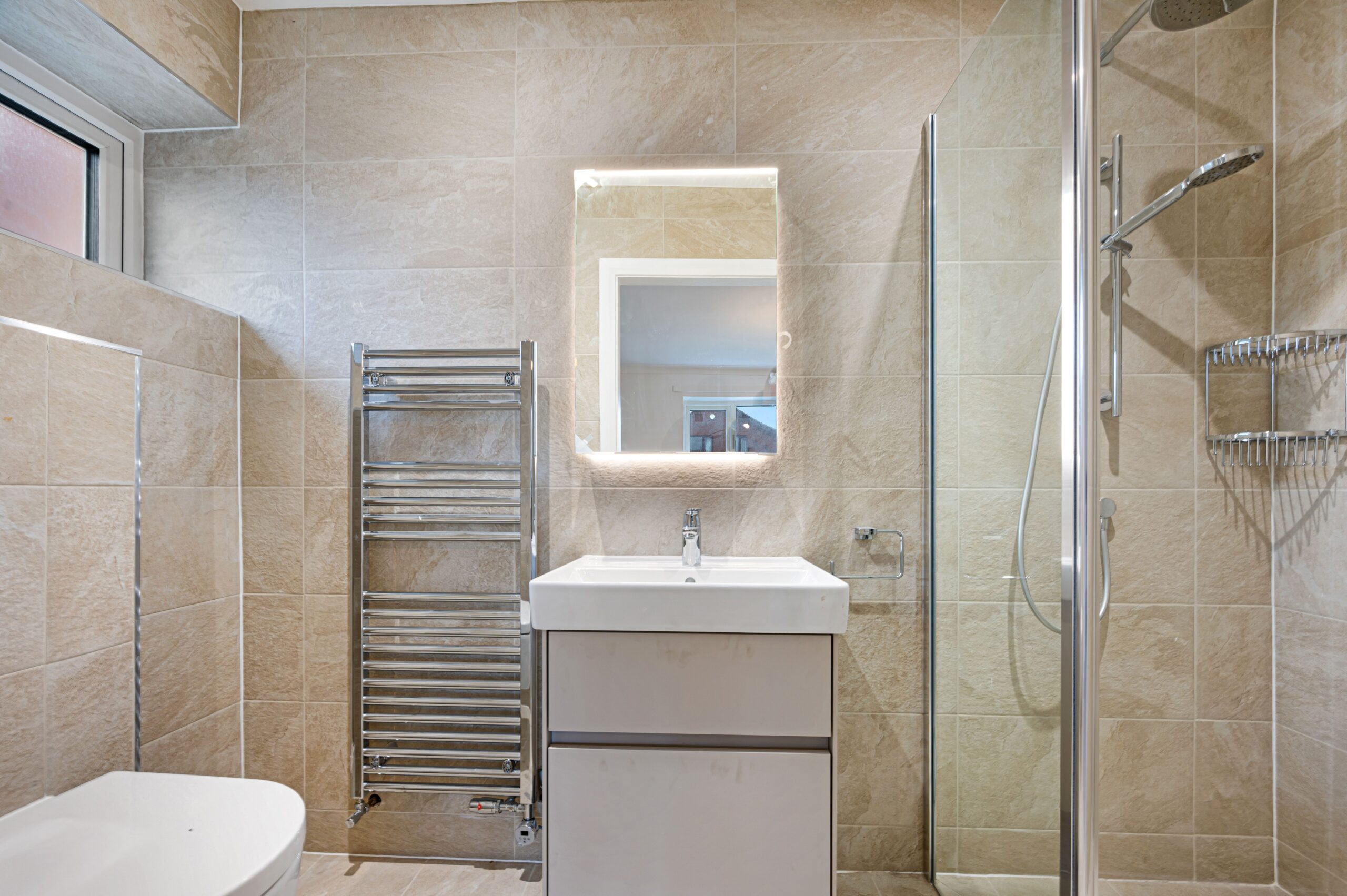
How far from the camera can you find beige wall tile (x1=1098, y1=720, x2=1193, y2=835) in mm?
1049

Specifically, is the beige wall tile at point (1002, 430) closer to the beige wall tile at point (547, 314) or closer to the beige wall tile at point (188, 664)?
the beige wall tile at point (547, 314)

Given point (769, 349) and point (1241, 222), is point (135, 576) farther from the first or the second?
point (1241, 222)

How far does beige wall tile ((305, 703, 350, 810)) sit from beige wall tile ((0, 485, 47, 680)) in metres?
0.67

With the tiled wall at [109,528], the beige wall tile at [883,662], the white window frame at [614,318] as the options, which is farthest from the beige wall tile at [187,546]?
the beige wall tile at [883,662]

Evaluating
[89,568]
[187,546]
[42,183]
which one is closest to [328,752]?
[187,546]

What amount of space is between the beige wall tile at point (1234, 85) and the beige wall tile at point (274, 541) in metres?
2.10

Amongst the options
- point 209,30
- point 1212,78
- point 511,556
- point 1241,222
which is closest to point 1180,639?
point 1241,222

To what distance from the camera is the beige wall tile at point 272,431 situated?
1.87m

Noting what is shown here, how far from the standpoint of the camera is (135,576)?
154 centimetres

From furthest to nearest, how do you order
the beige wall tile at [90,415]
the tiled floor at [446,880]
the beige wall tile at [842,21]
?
the beige wall tile at [842,21], the tiled floor at [446,880], the beige wall tile at [90,415]

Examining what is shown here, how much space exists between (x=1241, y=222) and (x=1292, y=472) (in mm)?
389

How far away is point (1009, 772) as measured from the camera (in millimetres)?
1248

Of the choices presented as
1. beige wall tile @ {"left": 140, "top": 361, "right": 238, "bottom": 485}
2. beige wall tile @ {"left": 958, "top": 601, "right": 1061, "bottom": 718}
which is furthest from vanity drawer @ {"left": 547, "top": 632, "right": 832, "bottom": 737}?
beige wall tile @ {"left": 140, "top": 361, "right": 238, "bottom": 485}

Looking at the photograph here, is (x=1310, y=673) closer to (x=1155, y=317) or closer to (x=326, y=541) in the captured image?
(x=1155, y=317)
